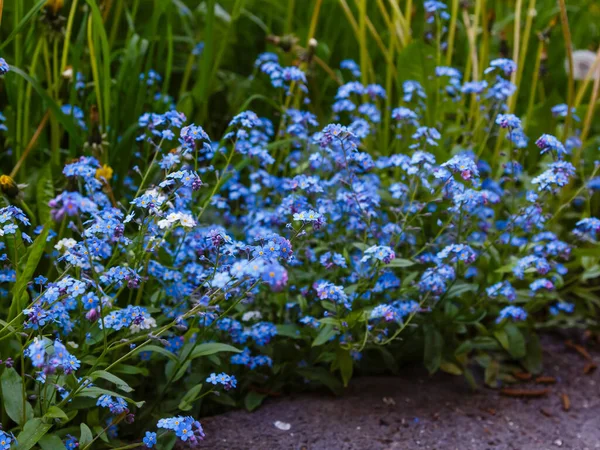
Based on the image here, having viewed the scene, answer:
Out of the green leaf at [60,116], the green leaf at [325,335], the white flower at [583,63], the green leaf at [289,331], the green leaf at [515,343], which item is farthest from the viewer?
the white flower at [583,63]

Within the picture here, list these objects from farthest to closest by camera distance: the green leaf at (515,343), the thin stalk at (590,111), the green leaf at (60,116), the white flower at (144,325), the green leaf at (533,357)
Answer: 1. the thin stalk at (590,111)
2. the green leaf at (533,357)
3. the green leaf at (515,343)
4. the green leaf at (60,116)
5. the white flower at (144,325)

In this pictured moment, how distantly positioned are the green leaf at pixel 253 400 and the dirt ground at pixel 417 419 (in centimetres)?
3

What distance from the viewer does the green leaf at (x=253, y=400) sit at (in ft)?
7.57

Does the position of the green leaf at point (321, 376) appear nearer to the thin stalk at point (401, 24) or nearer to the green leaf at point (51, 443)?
the green leaf at point (51, 443)

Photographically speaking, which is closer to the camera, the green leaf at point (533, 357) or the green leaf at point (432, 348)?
the green leaf at point (432, 348)

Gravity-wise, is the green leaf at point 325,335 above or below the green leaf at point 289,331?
above

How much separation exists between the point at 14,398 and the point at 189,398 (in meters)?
0.48

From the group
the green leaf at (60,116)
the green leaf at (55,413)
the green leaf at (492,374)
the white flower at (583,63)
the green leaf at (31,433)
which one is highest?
the white flower at (583,63)

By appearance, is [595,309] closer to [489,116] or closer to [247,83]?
[489,116]

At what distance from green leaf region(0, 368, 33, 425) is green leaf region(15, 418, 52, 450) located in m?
0.04

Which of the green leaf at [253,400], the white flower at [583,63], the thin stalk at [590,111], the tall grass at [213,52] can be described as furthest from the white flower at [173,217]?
the white flower at [583,63]

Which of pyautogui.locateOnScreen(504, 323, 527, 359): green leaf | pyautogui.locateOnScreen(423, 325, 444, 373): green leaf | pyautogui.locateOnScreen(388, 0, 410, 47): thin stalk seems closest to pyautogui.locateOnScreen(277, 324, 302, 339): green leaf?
pyautogui.locateOnScreen(423, 325, 444, 373): green leaf

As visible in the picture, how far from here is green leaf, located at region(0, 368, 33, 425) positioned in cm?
179

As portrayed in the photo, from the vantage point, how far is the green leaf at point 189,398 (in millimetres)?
2018
